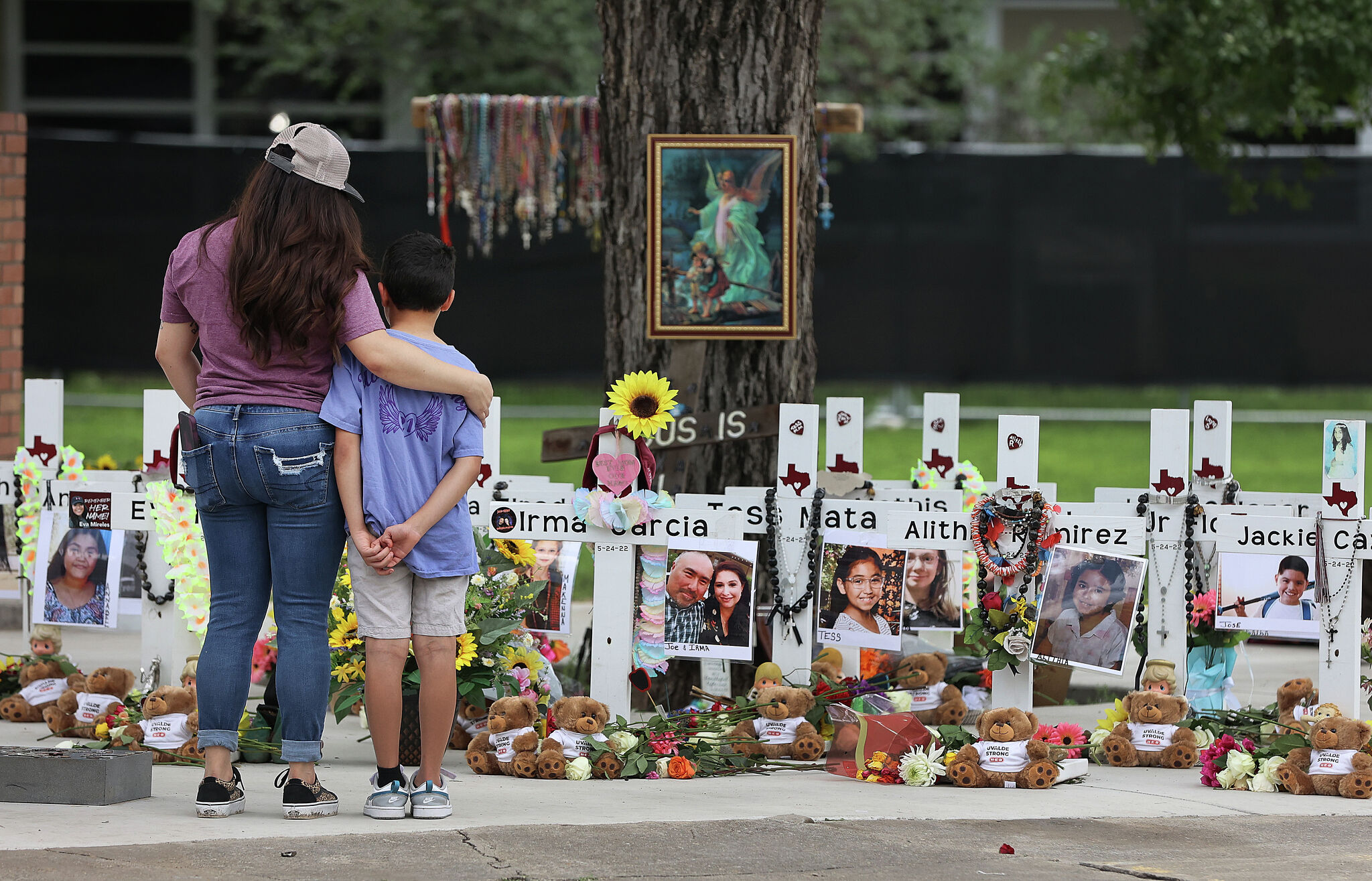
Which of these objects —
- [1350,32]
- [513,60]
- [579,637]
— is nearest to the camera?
[579,637]

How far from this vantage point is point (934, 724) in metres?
5.23

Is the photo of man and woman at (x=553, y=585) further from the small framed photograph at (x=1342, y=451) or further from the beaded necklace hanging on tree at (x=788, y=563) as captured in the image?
the small framed photograph at (x=1342, y=451)

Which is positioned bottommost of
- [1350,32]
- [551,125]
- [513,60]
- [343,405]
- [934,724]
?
[934,724]

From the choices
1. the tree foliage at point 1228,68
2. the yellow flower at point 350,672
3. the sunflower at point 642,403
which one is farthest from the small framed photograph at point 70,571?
the tree foliage at point 1228,68

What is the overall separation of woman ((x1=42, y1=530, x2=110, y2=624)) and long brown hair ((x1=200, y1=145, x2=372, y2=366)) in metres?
1.60

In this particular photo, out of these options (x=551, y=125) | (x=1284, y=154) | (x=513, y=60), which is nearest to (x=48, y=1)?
(x=513, y=60)

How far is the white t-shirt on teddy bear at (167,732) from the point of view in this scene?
15.2 ft

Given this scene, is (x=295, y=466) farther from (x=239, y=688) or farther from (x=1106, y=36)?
(x=1106, y=36)

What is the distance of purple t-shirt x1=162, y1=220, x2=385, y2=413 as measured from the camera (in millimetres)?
3814

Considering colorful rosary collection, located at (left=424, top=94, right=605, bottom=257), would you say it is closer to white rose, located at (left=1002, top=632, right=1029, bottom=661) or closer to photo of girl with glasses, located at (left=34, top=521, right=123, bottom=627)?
photo of girl with glasses, located at (left=34, top=521, right=123, bottom=627)

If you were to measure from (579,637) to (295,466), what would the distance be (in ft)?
11.5

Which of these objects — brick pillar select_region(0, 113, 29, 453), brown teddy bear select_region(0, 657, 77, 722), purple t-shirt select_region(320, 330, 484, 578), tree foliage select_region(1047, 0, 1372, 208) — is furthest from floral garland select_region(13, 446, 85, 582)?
tree foliage select_region(1047, 0, 1372, 208)

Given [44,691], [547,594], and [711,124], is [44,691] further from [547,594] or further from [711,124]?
[711,124]

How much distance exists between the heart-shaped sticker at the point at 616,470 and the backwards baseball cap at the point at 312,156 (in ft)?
4.13
